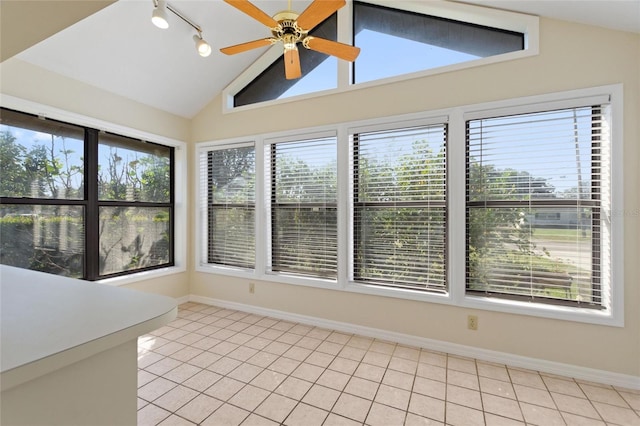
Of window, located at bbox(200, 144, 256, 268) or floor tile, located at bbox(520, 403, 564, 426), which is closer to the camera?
floor tile, located at bbox(520, 403, 564, 426)

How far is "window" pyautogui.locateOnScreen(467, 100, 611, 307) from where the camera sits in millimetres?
2264

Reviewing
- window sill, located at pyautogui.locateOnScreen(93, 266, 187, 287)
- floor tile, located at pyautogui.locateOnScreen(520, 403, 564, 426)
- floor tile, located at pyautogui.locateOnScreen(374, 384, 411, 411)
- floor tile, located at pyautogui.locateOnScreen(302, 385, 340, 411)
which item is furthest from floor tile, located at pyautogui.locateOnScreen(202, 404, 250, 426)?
window sill, located at pyautogui.locateOnScreen(93, 266, 187, 287)

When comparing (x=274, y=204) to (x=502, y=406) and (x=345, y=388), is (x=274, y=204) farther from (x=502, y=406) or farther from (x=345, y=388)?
(x=502, y=406)

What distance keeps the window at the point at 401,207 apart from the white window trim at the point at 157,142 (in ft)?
8.29

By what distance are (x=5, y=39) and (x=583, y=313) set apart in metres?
3.69

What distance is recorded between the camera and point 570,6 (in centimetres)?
210

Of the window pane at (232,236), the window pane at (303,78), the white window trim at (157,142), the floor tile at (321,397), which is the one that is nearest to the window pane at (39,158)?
the white window trim at (157,142)

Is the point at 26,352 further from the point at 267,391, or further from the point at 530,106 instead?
the point at 530,106

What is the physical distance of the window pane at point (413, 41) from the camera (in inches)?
103

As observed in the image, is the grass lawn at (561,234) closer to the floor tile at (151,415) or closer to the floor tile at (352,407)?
the floor tile at (352,407)

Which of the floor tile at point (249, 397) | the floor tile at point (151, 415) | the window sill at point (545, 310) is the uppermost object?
the window sill at point (545, 310)

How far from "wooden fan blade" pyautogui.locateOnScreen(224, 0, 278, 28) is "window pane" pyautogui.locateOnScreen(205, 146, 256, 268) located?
1924 mm

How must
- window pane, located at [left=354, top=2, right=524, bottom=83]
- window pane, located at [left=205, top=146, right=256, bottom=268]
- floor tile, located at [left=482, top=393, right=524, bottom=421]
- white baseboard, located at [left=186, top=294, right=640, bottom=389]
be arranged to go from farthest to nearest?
window pane, located at [left=205, top=146, right=256, bottom=268] → window pane, located at [left=354, top=2, right=524, bottom=83] → white baseboard, located at [left=186, top=294, right=640, bottom=389] → floor tile, located at [left=482, top=393, right=524, bottom=421]

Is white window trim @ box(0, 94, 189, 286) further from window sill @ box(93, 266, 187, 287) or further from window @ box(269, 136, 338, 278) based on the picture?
window @ box(269, 136, 338, 278)
